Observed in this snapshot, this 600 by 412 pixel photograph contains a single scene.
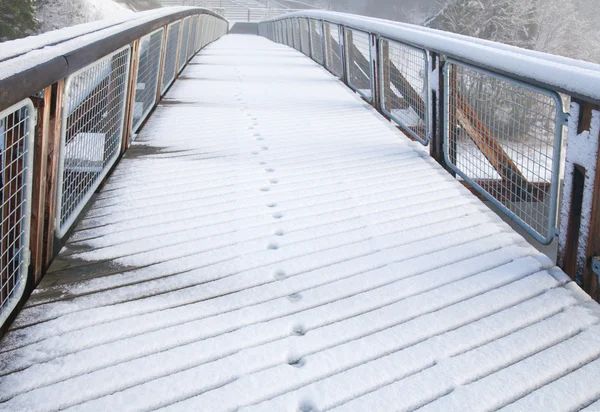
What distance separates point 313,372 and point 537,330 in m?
0.80

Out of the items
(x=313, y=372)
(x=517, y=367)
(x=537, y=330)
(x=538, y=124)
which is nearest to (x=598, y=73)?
(x=538, y=124)

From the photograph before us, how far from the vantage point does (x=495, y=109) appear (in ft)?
10.9

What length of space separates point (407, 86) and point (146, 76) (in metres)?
2.20

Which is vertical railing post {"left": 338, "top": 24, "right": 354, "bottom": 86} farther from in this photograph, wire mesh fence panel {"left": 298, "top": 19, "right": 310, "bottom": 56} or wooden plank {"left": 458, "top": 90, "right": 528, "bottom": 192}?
wire mesh fence panel {"left": 298, "top": 19, "right": 310, "bottom": 56}

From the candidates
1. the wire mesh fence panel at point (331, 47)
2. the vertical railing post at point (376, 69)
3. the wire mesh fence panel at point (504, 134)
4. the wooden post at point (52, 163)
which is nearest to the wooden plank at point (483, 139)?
the wire mesh fence panel at point (504, 134)

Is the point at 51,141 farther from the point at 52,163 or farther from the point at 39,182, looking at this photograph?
the point at 39,182

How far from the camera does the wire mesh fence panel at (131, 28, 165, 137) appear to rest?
4.81m

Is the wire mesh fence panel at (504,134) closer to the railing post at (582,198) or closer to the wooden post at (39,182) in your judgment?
the railing post at (582,198)

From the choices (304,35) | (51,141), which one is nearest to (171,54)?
(51,141)

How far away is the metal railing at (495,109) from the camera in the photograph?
8.17 ft

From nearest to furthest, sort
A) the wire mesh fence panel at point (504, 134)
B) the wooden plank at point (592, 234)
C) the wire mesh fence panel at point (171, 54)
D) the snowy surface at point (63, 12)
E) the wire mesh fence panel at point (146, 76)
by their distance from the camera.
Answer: the wooden plank at point (592, 234) → the wire mesh fence panel at point (504, 134) → the wire mesh fence panel at point (146, 76) → the wire mesh fence panel at point (171, 54) → the snowy surface at point (63, 12)

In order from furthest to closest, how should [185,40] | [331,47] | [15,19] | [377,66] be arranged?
1. [15,19]
2. [331,47]
3. [185,40]
4. [377,66]

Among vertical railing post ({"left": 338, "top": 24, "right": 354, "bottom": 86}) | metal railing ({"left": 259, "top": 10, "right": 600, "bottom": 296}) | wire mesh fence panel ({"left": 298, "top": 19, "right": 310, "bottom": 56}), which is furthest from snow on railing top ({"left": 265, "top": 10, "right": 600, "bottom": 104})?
wire mesh fence panel ({"left": 298, "top": 19, "right": 310, "bottom": 56})

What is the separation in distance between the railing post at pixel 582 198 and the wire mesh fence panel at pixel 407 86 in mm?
1950
